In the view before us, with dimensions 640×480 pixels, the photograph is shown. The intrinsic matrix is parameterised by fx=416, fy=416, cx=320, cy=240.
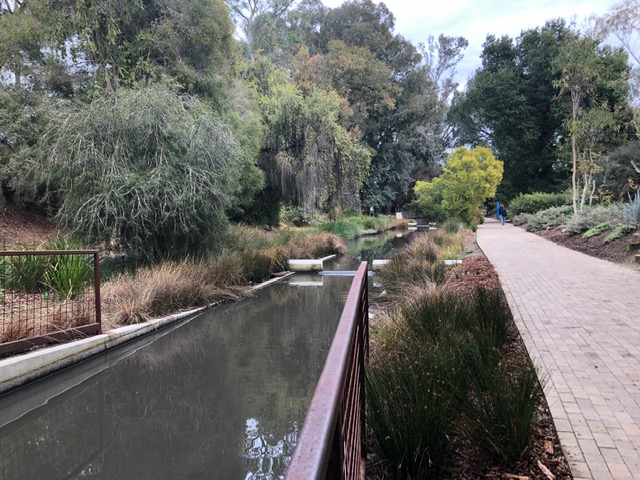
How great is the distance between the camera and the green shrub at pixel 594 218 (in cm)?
1386

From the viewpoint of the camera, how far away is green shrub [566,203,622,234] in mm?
13859

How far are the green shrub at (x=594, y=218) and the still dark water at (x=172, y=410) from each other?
Result: 39.3 feet

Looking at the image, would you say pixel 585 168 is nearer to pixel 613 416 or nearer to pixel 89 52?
pixel 613 416

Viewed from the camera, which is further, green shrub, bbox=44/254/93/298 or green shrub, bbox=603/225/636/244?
green shrub, bbox=603/225/636/244

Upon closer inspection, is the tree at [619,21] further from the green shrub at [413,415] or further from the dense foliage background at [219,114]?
the green shrub at [413,415]

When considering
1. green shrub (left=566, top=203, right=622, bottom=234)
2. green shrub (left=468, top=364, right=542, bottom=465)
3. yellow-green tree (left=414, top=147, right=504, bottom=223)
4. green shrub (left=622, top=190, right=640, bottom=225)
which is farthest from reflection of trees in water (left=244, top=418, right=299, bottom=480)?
yellow-green tree (left=414, top=147, right=504, bottom=223)

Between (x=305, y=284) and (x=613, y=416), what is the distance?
954cm

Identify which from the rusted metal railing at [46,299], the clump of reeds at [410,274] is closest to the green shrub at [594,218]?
the clump of reeds at [410,274]

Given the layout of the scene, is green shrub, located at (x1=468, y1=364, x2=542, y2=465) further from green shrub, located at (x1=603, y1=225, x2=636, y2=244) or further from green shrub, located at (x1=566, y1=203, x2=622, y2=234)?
green shrub, located at (x1=566, y1=203, x2=622, y2=234)

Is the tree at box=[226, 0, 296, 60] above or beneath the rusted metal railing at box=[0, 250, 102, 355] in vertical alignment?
above

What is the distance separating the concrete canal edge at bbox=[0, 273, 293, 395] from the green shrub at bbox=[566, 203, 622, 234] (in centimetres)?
1425

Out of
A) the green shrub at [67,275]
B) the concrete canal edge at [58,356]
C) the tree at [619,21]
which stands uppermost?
the tree at [619,21]

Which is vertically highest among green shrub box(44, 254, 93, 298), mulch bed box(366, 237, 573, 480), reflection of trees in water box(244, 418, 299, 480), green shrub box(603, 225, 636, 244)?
green shrub box(603, 225, 636, 244)

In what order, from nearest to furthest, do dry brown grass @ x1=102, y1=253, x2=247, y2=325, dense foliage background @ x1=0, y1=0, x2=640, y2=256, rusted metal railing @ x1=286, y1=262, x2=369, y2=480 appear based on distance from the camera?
rusted metal railing @ x1=286, y1=262, x2=369, y2=480 < dry brown grass @ x1=102, y1=253, x2=247, y2=325 < dense foliage background @ x1=0, y1=0, x2=640, y2=256
